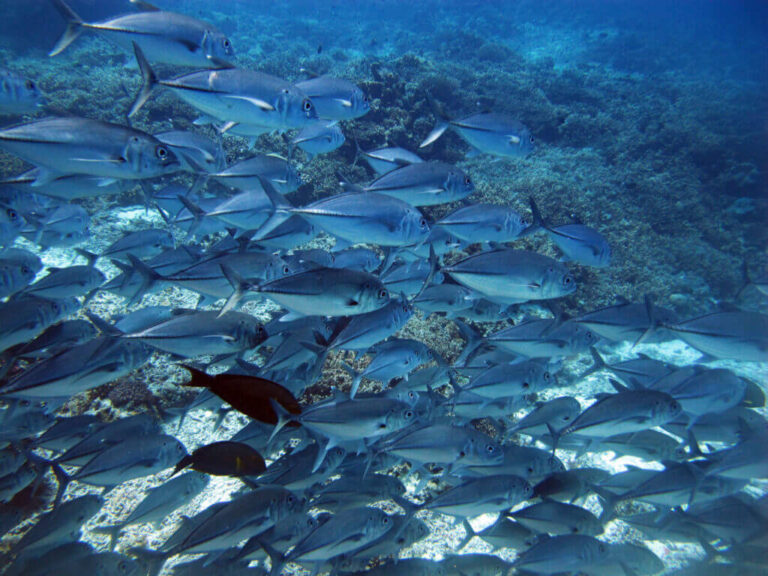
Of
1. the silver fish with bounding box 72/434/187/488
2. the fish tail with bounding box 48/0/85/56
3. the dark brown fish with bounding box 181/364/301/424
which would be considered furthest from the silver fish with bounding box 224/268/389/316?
the fish tail with bounding box 48/0/85/56

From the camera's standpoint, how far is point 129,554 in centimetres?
292

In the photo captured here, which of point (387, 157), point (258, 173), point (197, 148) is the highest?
point (387, 157)

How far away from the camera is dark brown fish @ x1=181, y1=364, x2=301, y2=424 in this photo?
7.04 ft

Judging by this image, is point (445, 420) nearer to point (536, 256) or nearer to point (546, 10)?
point (536, 256)

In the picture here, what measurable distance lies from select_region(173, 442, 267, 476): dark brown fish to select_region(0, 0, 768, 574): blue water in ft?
6.22

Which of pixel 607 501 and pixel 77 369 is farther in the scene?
pixel 607 501

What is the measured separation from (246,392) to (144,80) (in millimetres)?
2536

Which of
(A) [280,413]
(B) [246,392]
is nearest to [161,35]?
(B) [246,392]

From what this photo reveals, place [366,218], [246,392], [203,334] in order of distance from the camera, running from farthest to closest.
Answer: [366,218] < [203,334] < [246,392]

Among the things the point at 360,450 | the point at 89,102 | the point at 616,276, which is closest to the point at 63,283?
the point at 360,450

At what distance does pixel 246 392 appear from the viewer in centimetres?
219

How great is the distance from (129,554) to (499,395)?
327cm

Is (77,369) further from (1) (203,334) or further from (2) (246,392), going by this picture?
(2) (246,392)

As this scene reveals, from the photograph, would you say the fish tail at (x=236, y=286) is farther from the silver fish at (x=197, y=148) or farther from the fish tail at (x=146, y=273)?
the silver fish at (x=197, y=148)
